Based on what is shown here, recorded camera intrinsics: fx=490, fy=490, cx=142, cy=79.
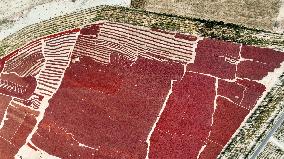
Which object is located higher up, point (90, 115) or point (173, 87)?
point (173, 87)

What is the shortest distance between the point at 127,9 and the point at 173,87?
8.70ft

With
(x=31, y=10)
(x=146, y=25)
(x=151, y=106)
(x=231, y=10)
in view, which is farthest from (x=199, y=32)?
(x=31, y=10)

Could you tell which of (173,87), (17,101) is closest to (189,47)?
(173,87)

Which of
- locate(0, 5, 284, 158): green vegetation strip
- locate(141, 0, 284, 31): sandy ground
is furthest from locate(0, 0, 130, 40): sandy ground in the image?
locate(141, 0, 284, 31): sandy ground

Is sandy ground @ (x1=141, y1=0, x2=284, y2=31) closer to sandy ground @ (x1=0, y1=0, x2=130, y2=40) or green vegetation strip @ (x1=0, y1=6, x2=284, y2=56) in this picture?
green vegetation strip @ (x1=0, y1=6, x2=284, y2=56)

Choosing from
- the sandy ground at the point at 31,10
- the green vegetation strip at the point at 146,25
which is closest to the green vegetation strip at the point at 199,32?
the green vegetation strip at the point at 146,25

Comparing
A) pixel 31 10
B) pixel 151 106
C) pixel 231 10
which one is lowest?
pixel 151 106

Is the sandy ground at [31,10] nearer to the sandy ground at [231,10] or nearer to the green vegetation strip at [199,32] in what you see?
the green vegetation strip at [199,32]

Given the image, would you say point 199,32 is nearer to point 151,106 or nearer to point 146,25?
point 146,25

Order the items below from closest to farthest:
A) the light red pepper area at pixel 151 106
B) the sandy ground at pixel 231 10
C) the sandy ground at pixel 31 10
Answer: the light red pepper area at pixel 151 106, the sandy ground at pixel 231 10, the sandy ground at pixel 31 10

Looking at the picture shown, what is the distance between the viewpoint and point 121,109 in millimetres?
12805

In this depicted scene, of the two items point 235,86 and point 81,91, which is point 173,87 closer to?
point 235,86

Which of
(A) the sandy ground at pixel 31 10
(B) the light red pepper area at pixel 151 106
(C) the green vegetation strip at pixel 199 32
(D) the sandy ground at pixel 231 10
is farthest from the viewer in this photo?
(A) the sandy ground at pixel 31 10

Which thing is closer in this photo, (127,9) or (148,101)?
(148,101)
